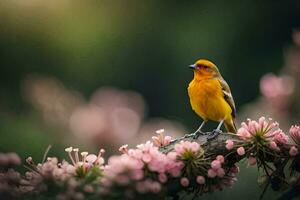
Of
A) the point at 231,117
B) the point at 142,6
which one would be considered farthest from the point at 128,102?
the point at 142,6

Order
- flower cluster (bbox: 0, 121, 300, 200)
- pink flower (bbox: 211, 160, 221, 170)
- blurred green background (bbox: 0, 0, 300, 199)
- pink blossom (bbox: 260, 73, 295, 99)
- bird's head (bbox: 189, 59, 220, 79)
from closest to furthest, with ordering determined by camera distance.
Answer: flower cluster (bbox: 0, 121, 300, 200) → pink flower (bbox: 211, 160, 221, 170) → bird's head (bbox: 189, 59, 220, 79) → pink blossom (bbox: 260, 73, 295, 99) → blurred green background (bbox: 0, 0, 300, 199)

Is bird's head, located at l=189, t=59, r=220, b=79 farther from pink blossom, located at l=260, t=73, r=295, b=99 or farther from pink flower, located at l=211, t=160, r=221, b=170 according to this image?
pink blossom, located at l=260, t=73, r=295, b=99

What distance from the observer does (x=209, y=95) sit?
6391 millimetres

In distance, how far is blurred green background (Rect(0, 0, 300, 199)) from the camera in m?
22.9

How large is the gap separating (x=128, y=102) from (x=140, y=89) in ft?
41.2

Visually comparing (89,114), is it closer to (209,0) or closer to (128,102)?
(128,102)

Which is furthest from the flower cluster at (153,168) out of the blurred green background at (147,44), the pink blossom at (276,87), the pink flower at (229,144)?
the blurred green background at (147,44)

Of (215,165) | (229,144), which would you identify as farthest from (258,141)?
(215,165)

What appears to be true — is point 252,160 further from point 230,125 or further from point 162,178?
point 230,125

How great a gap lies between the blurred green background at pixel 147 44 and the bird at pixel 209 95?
1249 cm

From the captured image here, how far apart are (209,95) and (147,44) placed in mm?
22122

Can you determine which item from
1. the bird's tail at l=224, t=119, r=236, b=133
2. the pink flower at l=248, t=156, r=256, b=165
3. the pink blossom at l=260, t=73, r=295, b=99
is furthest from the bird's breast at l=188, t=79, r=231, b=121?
the pink blossom at l=260, t=73, r=295, b=99

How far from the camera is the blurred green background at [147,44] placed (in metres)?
22.9

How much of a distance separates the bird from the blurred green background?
12.5 m
